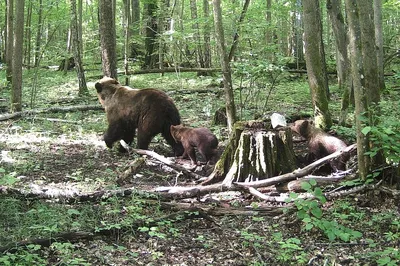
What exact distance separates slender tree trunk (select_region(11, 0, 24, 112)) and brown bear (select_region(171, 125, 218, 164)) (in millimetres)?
5800

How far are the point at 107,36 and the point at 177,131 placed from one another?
4208mm

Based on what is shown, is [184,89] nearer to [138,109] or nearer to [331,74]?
[138,109]

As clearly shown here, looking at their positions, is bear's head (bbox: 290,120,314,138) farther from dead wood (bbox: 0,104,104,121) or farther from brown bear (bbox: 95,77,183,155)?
dead wood (bbox: 0,104,104,121)

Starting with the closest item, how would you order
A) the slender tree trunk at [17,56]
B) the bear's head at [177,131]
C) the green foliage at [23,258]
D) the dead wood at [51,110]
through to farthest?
the green foliage at [23,258] → the bear's head at [177,131] → the slender tree trunk at [17,56] → the dead wood at [51,110]

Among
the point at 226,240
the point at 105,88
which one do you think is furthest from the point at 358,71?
the point at 105,88

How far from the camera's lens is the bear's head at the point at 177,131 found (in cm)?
788

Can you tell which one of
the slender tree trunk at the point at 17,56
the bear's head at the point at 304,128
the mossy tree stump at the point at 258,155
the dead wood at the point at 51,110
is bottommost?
the mossy tree stump at the point at 258,155

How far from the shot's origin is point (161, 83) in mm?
17422

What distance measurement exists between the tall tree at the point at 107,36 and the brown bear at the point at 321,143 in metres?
5.46

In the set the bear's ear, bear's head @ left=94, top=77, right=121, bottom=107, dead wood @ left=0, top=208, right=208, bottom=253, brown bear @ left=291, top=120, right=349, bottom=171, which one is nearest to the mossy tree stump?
brown bear @ left=291, top=120, right=349, bottom=171

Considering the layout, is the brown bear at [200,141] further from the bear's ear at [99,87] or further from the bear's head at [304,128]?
the bear's ear at [99,87]

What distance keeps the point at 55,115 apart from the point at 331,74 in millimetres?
14289

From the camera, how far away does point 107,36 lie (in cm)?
1080

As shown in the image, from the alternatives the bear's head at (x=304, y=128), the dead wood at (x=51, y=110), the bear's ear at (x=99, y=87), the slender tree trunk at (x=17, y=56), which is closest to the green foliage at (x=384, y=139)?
the bear's head at (x=304, y=128)
